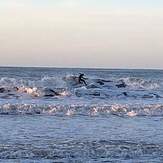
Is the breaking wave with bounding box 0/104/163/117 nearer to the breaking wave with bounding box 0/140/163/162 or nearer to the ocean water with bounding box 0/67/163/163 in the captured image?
the ocean water with bounding box 0/67/163/163

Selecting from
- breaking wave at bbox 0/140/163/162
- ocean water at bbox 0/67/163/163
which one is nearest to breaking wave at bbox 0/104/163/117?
ocean water at bbox 0/67/163/163

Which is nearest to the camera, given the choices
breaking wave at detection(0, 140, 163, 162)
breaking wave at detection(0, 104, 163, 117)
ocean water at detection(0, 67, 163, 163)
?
breaking wave at detection(0, 140, 163, 162)

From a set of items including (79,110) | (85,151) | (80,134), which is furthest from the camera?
(79,110)

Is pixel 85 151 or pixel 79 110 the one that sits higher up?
pixel 85 151

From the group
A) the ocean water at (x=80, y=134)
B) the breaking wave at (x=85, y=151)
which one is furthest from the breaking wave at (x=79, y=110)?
the breaking wave at (x=85, y=151)

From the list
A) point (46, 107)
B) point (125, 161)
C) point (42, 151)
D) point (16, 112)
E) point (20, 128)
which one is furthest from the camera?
point (46, 107)

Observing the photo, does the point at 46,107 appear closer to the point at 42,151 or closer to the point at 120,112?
the point at 120,112

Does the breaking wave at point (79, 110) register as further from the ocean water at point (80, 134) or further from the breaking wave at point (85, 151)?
the breaking wave at point (85, 151)

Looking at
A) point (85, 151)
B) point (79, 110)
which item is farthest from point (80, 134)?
point (79, 110)

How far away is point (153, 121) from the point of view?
18469 mm

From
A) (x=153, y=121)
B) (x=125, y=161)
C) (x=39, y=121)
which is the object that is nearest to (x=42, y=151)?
(x=125, y=161)

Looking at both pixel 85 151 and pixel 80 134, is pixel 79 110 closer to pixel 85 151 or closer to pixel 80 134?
pixel 80 134

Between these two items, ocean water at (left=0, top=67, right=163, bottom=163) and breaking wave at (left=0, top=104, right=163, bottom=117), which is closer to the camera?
ocean water at (left=0, top=67, right=163, bottom=163)

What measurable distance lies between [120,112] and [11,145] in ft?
32.5
